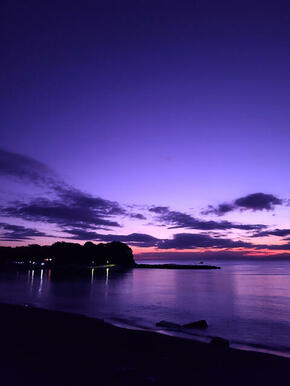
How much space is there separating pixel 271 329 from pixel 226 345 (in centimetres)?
1401

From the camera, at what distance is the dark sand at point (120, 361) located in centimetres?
945

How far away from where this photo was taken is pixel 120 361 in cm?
1138

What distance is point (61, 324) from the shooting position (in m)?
18.3

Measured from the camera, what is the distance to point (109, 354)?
12273 mm

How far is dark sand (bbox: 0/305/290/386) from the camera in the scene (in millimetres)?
9445

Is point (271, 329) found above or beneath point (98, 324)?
beneath

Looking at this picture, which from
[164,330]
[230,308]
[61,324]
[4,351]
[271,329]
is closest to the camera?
[4,351]

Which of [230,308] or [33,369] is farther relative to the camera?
[230,308]

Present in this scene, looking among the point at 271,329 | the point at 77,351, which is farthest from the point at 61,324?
the point at 271,329

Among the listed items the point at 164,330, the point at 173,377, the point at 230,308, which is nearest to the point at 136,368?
the point at 173,377

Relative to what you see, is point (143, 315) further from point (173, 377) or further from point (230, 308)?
point (173, 377)

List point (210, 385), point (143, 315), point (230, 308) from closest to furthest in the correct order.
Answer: point (210, 385)
point (143, 315)
point (230, 308)

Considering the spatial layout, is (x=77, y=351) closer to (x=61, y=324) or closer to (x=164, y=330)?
(x=61, y=324)

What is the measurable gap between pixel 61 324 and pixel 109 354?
728 cm
